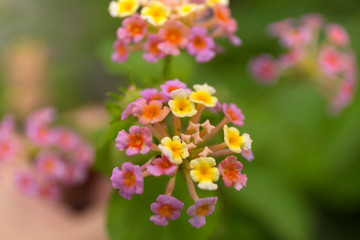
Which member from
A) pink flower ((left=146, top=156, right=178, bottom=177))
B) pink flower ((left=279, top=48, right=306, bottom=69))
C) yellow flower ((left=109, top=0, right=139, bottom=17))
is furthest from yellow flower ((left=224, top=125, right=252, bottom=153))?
pink flower ((left=279, top=48, right=306, bottom=69))

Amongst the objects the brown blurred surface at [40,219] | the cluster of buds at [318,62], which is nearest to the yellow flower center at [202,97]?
the cluster of buds at [318,62]

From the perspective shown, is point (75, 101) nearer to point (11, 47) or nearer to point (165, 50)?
point (11, 47)

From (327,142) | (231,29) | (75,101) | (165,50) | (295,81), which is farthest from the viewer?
(75,101)

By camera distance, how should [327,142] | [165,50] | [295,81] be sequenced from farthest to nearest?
1. [327,142]
2. [295,81]
3. [165,50]

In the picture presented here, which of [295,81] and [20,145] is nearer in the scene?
→ [20,145]

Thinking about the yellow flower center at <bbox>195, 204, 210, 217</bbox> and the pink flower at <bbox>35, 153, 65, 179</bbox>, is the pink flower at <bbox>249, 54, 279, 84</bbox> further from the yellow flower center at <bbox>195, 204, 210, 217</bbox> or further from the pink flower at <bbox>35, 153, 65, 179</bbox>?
the yellow flower center at <bbox>195, 204, 210, 217</bbox>

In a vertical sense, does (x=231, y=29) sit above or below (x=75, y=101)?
above

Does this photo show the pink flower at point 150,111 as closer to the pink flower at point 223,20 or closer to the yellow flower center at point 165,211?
the yellow flower center at point 165,211

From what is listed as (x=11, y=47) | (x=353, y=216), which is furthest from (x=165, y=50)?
(x=11, y=47)
